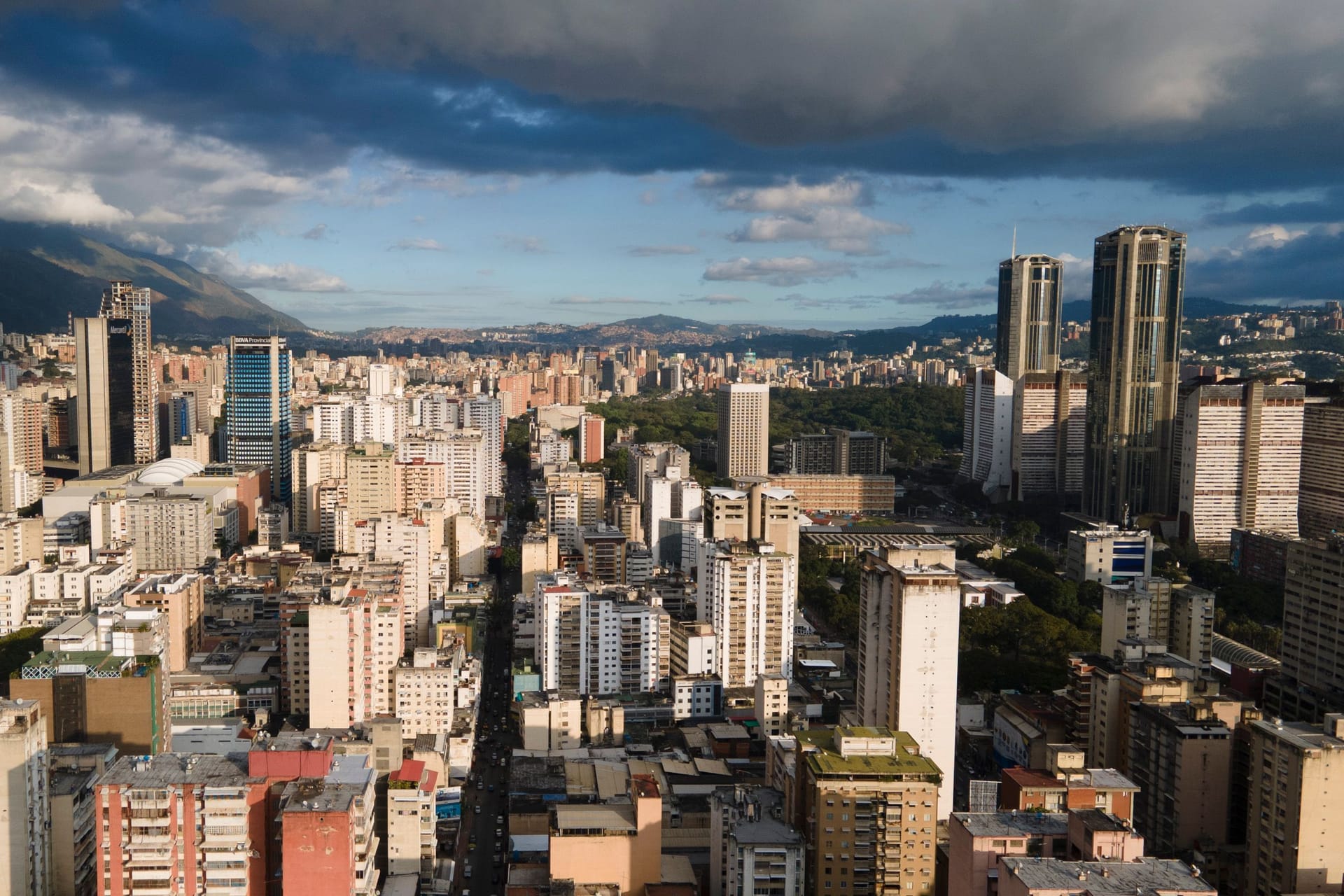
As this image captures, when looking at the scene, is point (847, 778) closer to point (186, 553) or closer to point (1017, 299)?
point (186, 553)

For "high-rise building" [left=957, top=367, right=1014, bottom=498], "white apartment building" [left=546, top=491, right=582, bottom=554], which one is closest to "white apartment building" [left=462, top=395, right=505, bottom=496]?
"white apartment building" [left=546, top=491, right=582, bottom=554]

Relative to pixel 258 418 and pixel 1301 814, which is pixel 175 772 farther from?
pixel 258 418

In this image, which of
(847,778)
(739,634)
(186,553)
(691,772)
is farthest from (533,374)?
(847,778)

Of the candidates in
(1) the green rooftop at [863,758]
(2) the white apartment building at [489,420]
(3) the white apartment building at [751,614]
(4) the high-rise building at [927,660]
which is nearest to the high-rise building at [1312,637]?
(4) the high-rise building at [927,660]

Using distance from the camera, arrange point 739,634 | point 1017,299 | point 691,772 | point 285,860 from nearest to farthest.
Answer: point 285,860
point 691,772
point 739,634
point 1017,299

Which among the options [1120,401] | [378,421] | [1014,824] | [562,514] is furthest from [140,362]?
[1014,824]

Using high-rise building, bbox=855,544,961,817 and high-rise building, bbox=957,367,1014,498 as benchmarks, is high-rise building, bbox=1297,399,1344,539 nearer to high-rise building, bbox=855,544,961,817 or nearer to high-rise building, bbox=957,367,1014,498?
high-rise building, bbox=957,367,1014,498
